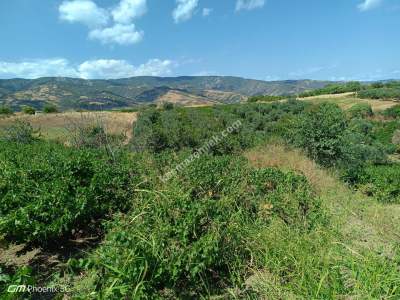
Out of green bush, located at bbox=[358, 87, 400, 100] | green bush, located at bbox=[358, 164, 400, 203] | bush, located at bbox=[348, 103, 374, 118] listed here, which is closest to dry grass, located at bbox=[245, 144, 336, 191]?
green bush, located at bbox=[358, 164, 400, 203]

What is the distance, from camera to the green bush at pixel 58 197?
11.4ft

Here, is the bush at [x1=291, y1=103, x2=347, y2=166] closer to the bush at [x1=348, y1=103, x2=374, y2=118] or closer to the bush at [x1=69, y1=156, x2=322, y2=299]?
the bush at [x1=69, y1=156, x2=322, y2=299]

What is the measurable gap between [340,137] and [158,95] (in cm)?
16325

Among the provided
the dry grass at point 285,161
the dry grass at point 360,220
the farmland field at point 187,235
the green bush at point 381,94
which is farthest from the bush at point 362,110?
the farmland field at point 187,235

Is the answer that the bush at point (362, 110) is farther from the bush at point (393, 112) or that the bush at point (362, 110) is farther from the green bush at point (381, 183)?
the green bush at point (381, 183)

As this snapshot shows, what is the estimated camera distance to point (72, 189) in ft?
13.6

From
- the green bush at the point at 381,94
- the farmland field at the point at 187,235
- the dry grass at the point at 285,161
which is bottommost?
the green bush at the point at 381,94

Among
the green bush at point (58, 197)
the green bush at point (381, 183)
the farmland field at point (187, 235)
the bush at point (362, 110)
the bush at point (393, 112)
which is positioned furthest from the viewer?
the bush at point (362, 110)

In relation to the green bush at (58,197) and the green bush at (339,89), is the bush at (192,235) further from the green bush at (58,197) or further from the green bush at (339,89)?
the green bush at (339,89)

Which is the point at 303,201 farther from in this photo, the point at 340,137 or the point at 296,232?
the point at 340,137

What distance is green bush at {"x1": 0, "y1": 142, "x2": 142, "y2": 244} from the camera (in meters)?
3.48

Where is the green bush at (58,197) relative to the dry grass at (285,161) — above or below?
above

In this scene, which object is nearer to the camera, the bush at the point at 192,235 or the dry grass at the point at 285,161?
the bush at the point at 192,235

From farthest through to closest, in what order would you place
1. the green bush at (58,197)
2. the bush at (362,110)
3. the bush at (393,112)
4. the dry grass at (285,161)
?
the bush at (362,110)
the bush at (393,112)
the dry grass at (285,161)
the green bush at (58,197)
